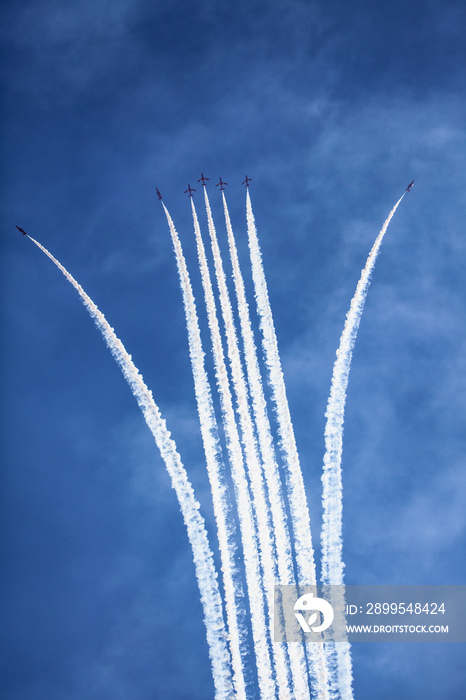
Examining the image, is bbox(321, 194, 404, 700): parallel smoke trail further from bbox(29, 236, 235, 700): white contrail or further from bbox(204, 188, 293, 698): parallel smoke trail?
bbox(29, 236, 235, 700): white contrail

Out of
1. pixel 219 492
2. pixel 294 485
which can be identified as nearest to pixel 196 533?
pixel 219 492

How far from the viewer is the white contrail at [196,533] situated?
2550 cm

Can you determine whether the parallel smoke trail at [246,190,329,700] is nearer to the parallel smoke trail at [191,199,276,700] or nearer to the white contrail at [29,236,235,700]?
the parallel smoke trail at [191,199,276,700]

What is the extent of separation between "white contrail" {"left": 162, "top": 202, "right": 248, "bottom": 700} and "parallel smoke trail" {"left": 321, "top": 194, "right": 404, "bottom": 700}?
186 inches

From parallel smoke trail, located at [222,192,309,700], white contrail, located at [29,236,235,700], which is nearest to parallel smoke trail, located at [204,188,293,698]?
parallel smoke trail, located at [222,192,309,700]

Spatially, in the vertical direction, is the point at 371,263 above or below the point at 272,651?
above

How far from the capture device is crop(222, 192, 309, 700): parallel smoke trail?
24.7 metres

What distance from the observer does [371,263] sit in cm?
2836

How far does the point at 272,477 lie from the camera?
85.2ft

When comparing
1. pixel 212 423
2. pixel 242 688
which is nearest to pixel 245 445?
pixel 212 423

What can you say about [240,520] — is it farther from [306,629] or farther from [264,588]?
[306,629]

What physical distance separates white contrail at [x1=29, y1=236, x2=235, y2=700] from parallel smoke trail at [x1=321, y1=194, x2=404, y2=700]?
5701mm

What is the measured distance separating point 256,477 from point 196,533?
4.32 m

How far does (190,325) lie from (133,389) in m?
4.75
